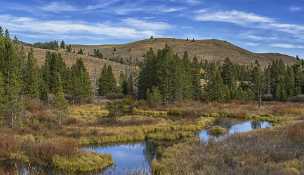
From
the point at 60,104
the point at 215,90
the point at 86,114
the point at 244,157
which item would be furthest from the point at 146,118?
the point at 215,90

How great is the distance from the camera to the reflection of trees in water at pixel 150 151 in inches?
1238

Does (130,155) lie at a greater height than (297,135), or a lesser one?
lesser

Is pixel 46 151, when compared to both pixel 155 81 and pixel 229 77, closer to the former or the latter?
pixel 155 81

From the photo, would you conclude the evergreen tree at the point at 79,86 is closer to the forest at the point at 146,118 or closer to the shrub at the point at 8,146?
the forest at the point at 146,118

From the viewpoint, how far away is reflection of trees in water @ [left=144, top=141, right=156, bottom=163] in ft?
103

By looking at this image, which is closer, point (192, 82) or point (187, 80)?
point (187, 80)

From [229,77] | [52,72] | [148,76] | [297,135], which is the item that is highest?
[52,72]

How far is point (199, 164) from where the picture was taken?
21.6 m

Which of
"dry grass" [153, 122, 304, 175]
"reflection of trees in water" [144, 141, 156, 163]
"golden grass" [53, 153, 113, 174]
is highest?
"dry grass" [153, 122, 304, 175]

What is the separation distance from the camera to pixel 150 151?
3447 cm

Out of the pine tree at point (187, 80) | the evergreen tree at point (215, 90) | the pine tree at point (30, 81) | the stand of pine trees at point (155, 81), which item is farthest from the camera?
the evergreen tree at point (215, 90)

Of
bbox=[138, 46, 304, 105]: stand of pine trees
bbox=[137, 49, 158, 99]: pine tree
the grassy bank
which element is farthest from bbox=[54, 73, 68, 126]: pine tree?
bbox=[137, 49, 158, 99]: pine tree

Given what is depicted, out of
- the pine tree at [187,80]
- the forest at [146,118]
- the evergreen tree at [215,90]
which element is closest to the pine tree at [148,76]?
the forest at [146,118]

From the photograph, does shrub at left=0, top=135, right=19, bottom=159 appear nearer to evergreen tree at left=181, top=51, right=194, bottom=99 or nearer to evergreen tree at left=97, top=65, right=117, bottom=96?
evergreen tree at left=181, top=51, right=194, bottom=99
